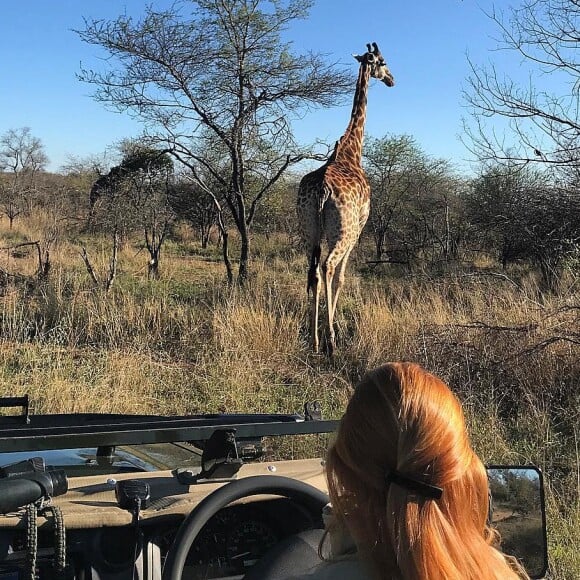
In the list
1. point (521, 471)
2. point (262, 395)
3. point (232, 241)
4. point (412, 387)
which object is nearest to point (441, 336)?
point (262, 395)

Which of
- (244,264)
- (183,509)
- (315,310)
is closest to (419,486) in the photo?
(183,509)

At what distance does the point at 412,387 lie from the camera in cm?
127

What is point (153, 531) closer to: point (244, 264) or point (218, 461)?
point (218, 461)

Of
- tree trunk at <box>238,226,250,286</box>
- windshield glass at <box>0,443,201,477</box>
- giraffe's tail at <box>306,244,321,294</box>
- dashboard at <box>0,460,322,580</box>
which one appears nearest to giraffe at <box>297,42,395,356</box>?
giraffe's tail at <box>306,244,321,294</box>

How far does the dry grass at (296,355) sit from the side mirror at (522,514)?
167 cm

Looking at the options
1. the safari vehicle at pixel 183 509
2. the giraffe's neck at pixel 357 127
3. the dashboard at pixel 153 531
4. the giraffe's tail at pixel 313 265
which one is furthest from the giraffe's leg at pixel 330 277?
the dashboard at pixel 153 531

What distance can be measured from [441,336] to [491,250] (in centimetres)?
899

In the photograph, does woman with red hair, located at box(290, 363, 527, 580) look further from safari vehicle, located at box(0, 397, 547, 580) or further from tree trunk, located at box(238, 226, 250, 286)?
tree trunk, located at box(238, 226, 250, 286)

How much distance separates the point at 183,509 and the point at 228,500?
12cm

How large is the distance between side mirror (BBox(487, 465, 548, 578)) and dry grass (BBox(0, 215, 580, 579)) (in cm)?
167

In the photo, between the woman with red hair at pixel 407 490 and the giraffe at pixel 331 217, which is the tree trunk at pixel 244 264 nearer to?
the giraffe at pixel 331 217

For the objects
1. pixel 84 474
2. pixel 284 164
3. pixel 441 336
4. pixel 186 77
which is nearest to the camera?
pixel 84 474

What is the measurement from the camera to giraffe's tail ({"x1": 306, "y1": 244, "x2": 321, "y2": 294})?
26.2 feet

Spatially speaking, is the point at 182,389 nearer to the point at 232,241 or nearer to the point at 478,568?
the point at 478,568
